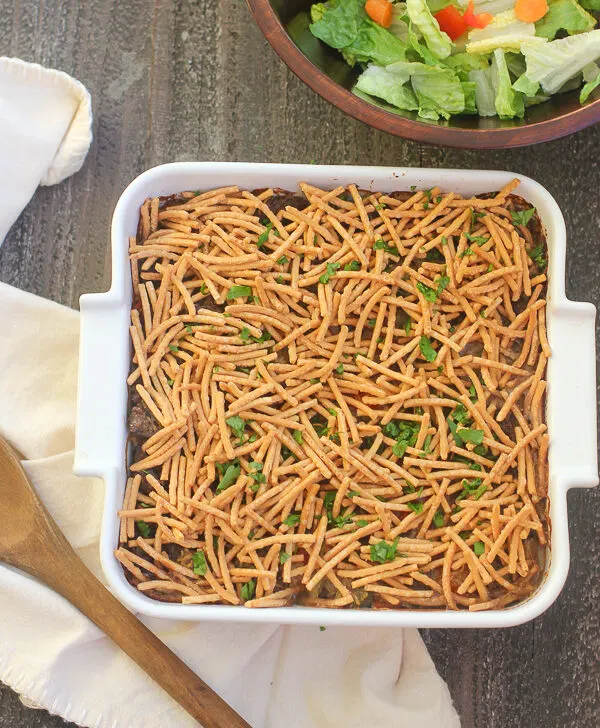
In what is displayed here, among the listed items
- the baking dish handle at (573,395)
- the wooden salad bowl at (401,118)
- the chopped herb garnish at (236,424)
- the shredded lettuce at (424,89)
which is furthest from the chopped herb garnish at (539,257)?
the chopped herb garnish at (236,424)

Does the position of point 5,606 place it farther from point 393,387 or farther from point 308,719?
point 393,387

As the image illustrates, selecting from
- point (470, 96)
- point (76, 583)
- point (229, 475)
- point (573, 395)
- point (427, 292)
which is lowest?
point (76, 583)

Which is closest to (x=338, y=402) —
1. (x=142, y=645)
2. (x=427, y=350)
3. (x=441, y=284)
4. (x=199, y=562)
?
(x=427, y=350)

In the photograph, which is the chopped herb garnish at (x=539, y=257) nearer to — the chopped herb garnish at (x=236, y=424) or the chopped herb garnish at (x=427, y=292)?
the chopped herb garnish at (x=427, y=292)

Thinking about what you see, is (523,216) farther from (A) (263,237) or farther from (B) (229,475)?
(B) (229,475)

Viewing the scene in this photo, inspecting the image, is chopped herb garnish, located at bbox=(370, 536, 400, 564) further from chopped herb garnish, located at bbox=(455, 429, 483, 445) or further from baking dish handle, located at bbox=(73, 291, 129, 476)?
baking dish handle, located at bbox=(73, 291, 129, 476)

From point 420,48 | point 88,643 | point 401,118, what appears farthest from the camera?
point 88,643
